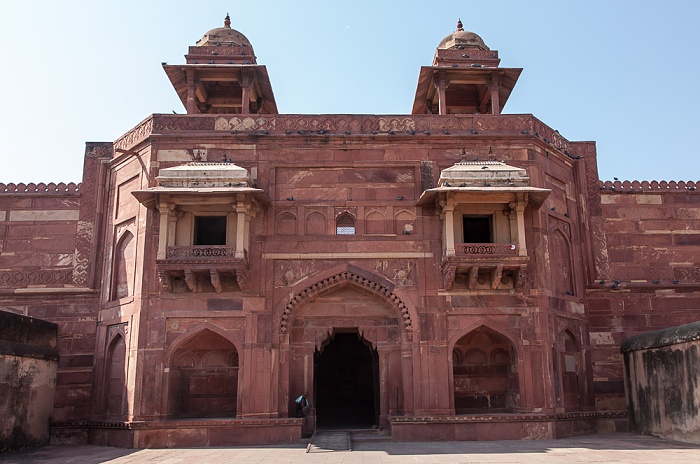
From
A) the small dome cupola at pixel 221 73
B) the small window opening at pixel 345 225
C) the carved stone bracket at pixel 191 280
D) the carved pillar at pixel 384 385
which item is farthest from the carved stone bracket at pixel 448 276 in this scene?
the small dome cupola at pixel 221 73

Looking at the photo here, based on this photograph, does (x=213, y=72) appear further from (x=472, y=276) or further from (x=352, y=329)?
(x=472, y=276)

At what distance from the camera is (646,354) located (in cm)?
1363

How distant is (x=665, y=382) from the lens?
1270 centimetres

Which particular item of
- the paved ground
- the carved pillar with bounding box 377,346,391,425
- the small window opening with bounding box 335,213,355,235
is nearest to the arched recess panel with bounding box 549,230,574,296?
the paved ground

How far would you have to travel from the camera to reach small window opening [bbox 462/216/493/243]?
14.5 meters

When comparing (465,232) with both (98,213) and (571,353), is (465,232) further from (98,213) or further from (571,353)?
(98,213)

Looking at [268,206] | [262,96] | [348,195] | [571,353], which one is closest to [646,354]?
[571,353]

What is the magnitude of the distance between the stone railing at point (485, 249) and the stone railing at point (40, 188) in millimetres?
9068

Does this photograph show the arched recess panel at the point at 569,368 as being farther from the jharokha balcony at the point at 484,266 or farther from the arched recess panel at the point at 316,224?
the arched recess panel at the point at 316,224

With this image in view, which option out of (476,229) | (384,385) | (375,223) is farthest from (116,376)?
(476,229)

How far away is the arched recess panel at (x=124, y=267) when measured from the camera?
14.0m

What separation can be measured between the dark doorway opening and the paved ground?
5424 millimetres

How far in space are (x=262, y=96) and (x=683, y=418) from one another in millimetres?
11891

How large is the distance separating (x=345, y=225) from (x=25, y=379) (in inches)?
276
